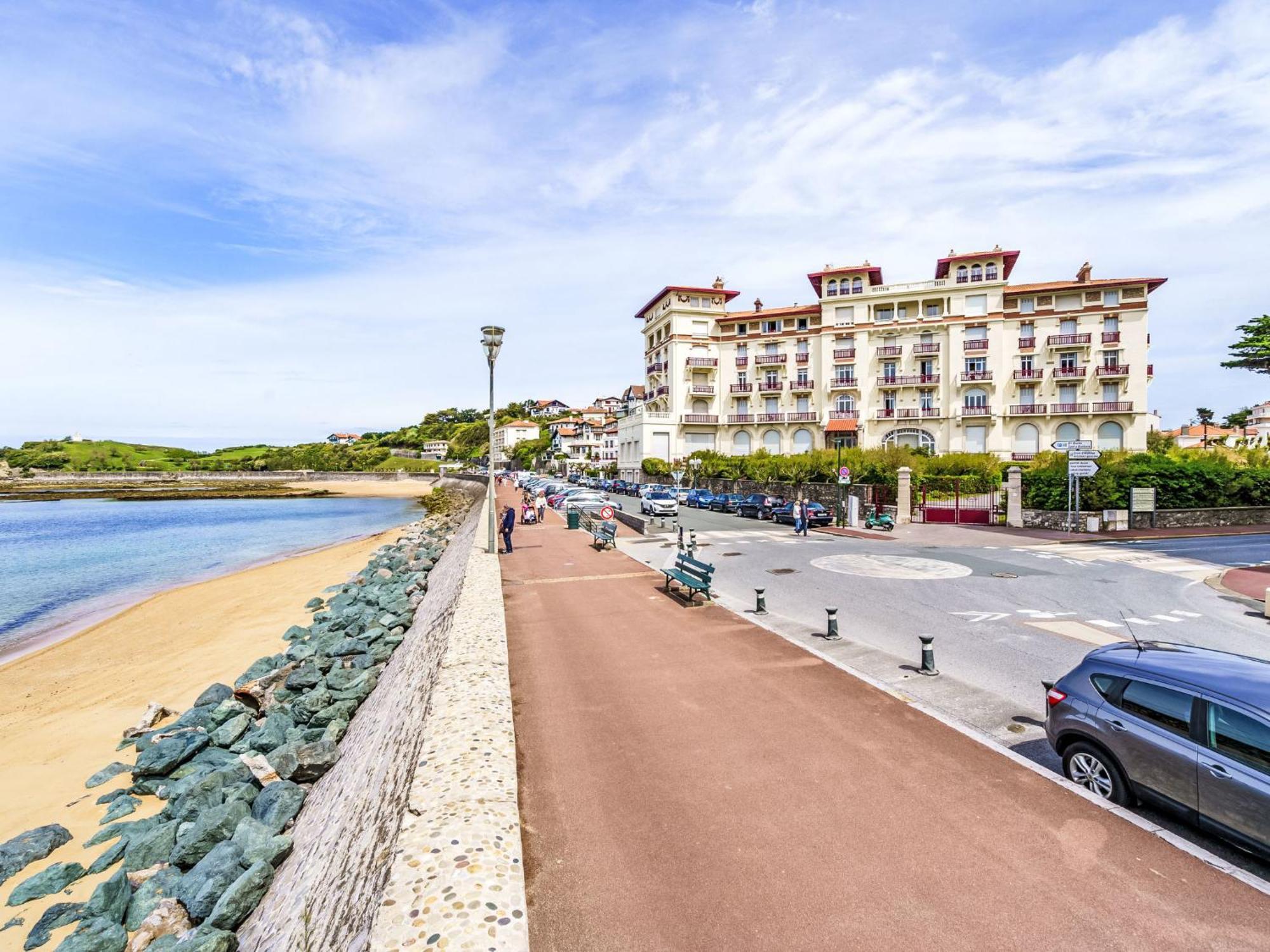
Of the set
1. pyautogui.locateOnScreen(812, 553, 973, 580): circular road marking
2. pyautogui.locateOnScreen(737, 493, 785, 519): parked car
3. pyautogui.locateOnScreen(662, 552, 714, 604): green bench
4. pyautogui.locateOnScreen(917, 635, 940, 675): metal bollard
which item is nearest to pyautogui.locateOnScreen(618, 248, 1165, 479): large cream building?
pyautogui.locateOnScreen(737, 493, 785, 519): parked car

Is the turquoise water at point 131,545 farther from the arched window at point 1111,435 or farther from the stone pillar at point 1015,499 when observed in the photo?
the arched window at point 1111,435

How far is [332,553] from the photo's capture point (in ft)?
110

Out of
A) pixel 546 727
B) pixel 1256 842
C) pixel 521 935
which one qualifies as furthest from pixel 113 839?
pixel 1256 842

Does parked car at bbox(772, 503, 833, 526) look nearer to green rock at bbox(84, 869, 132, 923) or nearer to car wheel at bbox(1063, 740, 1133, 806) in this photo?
car wheel at bbox(1063, 740, 1133, 806)

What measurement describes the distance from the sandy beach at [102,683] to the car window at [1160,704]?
11.0 meters

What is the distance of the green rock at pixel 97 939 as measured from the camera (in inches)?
221

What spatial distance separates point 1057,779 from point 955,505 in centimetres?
2793

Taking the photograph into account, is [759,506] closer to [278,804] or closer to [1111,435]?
[278,804]

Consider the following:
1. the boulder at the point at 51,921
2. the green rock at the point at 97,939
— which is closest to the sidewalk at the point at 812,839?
the green rock at the point at 97,939

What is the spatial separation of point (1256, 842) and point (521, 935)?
553 cm

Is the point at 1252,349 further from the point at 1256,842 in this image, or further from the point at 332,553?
the point at 332,553

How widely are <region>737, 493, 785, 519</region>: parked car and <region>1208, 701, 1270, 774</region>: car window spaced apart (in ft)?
96.0

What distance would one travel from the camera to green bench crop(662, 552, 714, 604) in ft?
44.3

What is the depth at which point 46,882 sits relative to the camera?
6.98 m
